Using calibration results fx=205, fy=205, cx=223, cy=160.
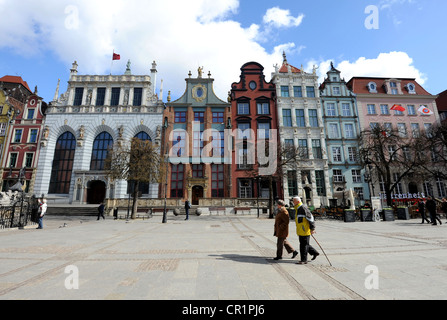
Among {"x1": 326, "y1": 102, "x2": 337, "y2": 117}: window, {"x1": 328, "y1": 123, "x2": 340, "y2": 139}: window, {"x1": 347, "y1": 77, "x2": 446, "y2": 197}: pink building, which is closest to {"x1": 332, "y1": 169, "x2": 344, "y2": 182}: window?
{"x1": 328, "y1": 123, "x2": 340, "y2": 139}: window

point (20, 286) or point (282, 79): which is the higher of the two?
point (282, 79)

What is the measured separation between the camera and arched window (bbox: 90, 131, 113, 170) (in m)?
31.3

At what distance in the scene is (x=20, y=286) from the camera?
369 centimetres

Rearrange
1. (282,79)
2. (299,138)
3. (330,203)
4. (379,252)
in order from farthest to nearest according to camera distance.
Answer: (282,79), (299,138), (330,203), (379,252)

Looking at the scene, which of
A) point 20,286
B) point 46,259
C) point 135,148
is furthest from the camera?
point 135,148

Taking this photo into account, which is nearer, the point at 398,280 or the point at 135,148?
the point at 398,280

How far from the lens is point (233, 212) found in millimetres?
24312

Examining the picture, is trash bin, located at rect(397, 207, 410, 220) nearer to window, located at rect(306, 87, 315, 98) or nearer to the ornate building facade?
the ornate building facade

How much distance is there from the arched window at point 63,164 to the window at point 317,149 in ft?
120

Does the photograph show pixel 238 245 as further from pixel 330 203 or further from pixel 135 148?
pixel 330 203

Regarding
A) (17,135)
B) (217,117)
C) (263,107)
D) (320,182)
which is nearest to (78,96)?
(17,135)

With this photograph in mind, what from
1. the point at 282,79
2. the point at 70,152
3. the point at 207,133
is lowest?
the point at 70,152
